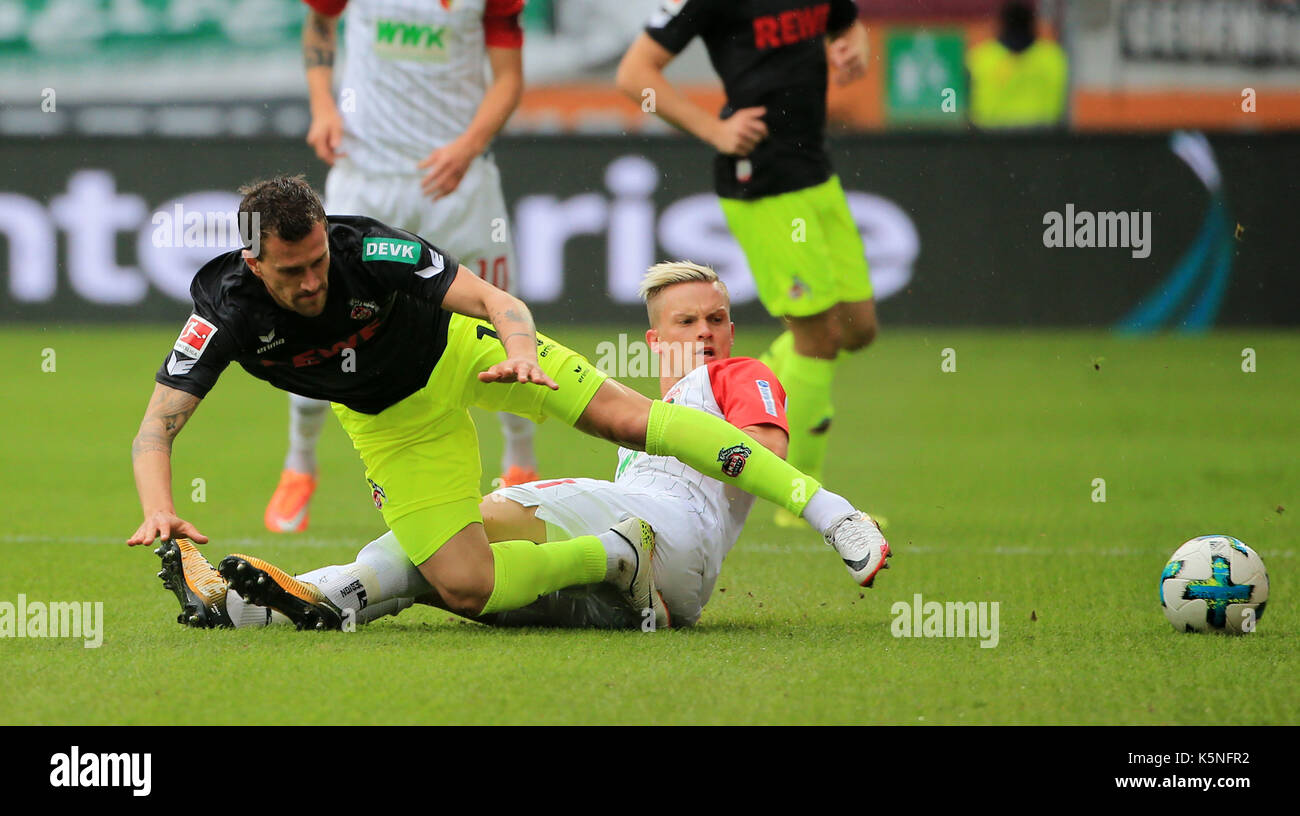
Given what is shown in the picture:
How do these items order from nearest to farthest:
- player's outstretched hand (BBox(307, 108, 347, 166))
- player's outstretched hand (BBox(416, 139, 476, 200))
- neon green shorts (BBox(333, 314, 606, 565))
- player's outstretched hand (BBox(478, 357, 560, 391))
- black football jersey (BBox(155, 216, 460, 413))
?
player's outstretched hand (BBox(478, 357, 560, 391)), black football jersey (BBox(155, 216, 460, 413)), neon green shorts (BBox(333, 314, 606, 565)), player's outstretched hand (BBox(416, 139, 476, 200)), player's outstretched hand (BBox(307, 108, 347, 166))

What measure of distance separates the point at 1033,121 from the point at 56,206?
1017 centimetres

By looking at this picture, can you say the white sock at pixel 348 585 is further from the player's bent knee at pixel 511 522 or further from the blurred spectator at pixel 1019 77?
the blurred spectator at pixel 1019 77

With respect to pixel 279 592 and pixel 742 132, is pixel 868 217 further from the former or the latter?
pixel 279 592

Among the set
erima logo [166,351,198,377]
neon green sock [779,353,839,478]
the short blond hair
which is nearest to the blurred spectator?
neon green sock [779,353,839,478]

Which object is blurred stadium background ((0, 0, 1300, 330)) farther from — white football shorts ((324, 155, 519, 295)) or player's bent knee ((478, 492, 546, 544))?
player's bent knee ((478, 492, 546, 544))

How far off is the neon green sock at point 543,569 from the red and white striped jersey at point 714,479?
34cm

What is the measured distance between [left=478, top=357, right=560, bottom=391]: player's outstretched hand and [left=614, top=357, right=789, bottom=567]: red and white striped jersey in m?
0.82

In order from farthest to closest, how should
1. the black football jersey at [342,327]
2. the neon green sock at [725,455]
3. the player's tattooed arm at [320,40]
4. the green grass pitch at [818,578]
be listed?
the player's tattooed arm at [320,40]
the neon green sock at [725,455]
the black football jersey at [342,327]
the green grass pitch at [818,578]

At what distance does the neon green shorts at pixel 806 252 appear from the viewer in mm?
6363

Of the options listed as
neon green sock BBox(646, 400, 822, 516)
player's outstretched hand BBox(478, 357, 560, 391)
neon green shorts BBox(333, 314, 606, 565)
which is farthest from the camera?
neon green shorts BBox(333, 314, 606, 565)

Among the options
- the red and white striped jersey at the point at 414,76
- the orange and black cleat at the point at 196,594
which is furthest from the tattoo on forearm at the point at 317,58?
the orange and black cleat at the point at 196,594

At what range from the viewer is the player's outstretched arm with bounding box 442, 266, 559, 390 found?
11.9 ft

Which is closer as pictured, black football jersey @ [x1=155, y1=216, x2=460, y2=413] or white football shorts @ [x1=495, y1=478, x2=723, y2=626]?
black football jersey @ [x1=155, y1=216, x2=460, y2=413]
